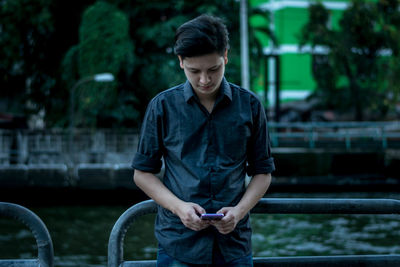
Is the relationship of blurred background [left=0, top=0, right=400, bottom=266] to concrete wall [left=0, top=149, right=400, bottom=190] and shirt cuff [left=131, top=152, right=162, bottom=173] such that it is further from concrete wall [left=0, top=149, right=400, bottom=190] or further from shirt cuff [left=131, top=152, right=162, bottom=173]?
shirt cuff [left=131, top=152, right=162, bottom=173]

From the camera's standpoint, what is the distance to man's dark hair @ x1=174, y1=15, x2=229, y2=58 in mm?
2131

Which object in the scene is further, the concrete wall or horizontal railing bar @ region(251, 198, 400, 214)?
the concrete wall

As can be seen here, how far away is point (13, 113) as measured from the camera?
26828mm

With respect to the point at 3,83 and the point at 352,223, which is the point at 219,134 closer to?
the point at 352,223

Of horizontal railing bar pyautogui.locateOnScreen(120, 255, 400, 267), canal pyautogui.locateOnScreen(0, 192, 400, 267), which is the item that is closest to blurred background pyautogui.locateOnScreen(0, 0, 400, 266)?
canal pyautogui.locateOnScreen(0, 192, 400, 267)

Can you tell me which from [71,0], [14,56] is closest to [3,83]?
[14,56]

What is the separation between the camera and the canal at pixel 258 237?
419 inches

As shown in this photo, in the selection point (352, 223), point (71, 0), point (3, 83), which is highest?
point (71, 0)

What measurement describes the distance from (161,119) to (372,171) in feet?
70.7

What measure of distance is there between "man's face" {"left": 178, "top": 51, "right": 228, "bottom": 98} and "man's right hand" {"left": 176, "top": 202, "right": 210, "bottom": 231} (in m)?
0.42

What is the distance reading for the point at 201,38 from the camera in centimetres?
213

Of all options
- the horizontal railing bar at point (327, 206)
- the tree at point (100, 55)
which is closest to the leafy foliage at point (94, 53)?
the tree at point (100, 55)

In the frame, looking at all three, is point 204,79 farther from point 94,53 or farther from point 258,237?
point 94,53

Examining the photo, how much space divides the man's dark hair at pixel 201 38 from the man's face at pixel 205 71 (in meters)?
0.02
